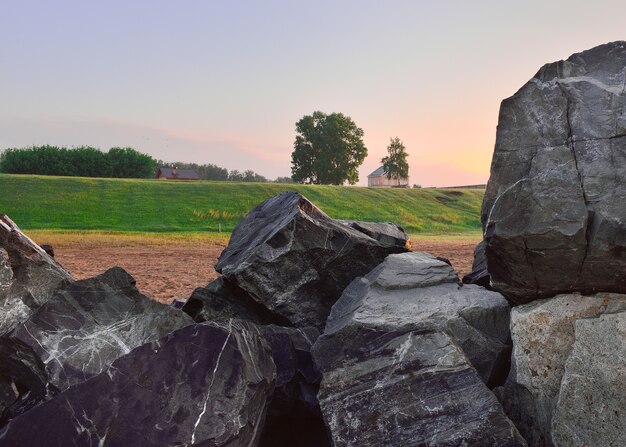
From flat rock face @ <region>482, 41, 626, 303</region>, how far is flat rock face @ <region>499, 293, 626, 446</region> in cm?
12

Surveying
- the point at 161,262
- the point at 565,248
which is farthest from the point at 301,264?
the point at 161,262

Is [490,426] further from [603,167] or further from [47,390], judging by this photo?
[47,390]

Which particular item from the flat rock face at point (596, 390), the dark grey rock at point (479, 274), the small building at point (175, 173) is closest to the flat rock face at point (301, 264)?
the dark grey rock at point (479, 274)

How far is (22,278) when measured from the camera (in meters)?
5.28

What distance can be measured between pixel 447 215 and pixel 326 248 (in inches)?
1694

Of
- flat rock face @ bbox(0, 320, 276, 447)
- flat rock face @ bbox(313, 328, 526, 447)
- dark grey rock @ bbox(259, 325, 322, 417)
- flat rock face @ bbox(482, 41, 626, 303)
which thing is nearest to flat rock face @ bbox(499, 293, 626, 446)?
flat rock face @ bbox(482, 41, 626, 303)

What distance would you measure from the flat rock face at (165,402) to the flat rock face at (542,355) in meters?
1.88

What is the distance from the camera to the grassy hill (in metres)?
36.9

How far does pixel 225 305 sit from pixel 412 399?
2.73m

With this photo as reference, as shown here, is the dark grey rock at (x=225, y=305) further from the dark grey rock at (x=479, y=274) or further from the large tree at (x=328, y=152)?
the large tree at (x=328, y=152)

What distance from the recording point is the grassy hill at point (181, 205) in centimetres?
3694

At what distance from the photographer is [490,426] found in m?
3.45

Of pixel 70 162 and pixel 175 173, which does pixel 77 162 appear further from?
pixel 175 173

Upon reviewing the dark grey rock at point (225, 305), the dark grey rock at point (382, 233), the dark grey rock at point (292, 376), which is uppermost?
the dark grey rock at point (382, 233)
